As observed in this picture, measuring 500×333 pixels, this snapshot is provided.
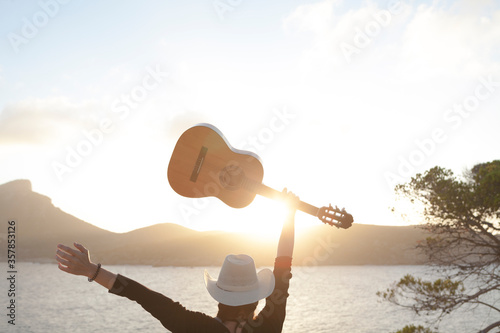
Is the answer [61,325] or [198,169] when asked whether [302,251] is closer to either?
[61,325]

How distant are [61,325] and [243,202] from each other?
4783 centimetres

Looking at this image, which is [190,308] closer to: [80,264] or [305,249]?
[80,264]

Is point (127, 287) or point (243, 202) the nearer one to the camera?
point (127, 287)

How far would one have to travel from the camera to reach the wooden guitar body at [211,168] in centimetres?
399

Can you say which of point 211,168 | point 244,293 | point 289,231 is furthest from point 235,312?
A: point 211,168

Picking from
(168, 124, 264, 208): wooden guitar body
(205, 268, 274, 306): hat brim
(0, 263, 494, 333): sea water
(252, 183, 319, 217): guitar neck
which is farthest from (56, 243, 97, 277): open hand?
(0, 263, 494, 333): sea water

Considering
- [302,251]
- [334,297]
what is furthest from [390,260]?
[334,297]

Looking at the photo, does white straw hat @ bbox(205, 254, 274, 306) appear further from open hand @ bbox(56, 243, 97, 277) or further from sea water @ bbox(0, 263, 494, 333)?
sea water @ bbox(0, 263, 494, 333)

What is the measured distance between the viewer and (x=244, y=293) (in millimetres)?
2211

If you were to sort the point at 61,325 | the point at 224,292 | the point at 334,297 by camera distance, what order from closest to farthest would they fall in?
1. the point at 224,292
2. the point at 61,325
3. the point at 334,297

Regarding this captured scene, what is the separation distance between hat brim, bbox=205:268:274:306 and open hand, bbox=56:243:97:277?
0.74 meters

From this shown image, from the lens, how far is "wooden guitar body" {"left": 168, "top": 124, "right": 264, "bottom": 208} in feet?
13.1

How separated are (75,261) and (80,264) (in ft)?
0.09

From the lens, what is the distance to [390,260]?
12681cm
